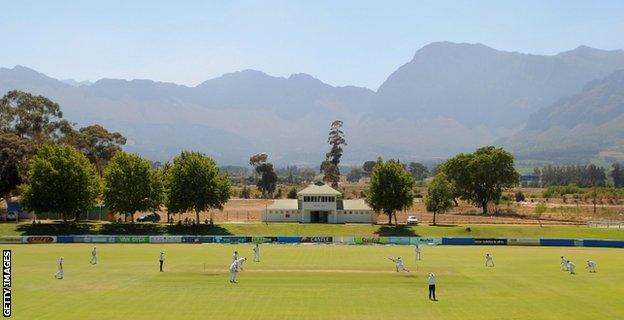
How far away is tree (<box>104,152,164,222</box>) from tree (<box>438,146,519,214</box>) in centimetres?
6162

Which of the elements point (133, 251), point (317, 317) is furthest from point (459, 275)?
point (133, 251)

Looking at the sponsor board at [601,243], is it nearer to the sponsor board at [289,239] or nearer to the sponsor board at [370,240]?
the sponsor board at [370,240]

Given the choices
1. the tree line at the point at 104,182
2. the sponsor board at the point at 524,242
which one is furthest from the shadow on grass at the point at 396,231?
the tree line at the point at 104,182

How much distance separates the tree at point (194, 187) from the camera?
102312mm

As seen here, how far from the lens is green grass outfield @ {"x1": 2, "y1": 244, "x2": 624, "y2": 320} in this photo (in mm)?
37938

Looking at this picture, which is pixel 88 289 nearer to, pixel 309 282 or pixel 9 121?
pixel 309 282

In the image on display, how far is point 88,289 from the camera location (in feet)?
147

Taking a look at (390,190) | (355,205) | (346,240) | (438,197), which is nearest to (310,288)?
(346,240)

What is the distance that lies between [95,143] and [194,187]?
4937 cm

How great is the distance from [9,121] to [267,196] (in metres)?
69.1

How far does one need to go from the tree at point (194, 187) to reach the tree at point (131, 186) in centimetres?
254

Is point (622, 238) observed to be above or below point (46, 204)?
below

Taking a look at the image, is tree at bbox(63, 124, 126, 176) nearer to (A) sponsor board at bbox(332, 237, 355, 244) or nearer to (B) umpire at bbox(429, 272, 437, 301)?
(A) sponsor board at bbox(332, 237, 355, 244)

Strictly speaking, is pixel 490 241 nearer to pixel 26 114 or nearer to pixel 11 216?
pixel 11 216
